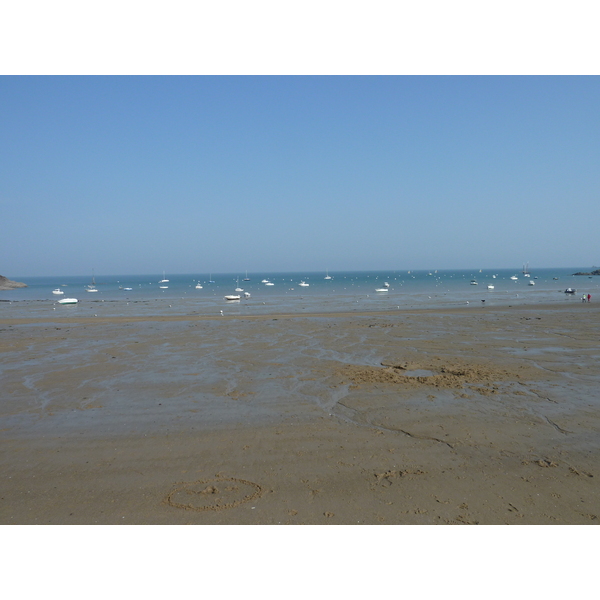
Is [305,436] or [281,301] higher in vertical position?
[305,436]

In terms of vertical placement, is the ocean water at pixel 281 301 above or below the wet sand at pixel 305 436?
below

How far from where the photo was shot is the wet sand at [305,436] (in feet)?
21.8

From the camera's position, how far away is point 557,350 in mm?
20422

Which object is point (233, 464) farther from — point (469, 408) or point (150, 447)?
point (469, 408)

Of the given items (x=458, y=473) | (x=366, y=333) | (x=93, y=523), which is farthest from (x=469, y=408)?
(x=366, y=333)

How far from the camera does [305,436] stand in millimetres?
9844

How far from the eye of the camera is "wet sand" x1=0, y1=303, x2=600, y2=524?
6656 millimetres

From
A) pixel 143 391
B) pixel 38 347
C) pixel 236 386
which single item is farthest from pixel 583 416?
pixel 38 347

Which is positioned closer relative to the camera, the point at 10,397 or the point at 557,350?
the point at 10,397

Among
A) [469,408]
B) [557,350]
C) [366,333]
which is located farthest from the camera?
[366,333]

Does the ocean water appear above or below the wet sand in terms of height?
below

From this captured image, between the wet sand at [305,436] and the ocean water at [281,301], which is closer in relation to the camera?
the wet sand at [305,436]

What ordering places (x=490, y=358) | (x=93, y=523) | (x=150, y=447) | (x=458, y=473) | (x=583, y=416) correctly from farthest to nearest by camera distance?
1. (x=490, y=358)
2. (x=583, y=416)
3. (x=150, y=447)
4. (x=458, y=473)
5. (x=93, y=523)

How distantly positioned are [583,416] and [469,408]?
8.52ft
